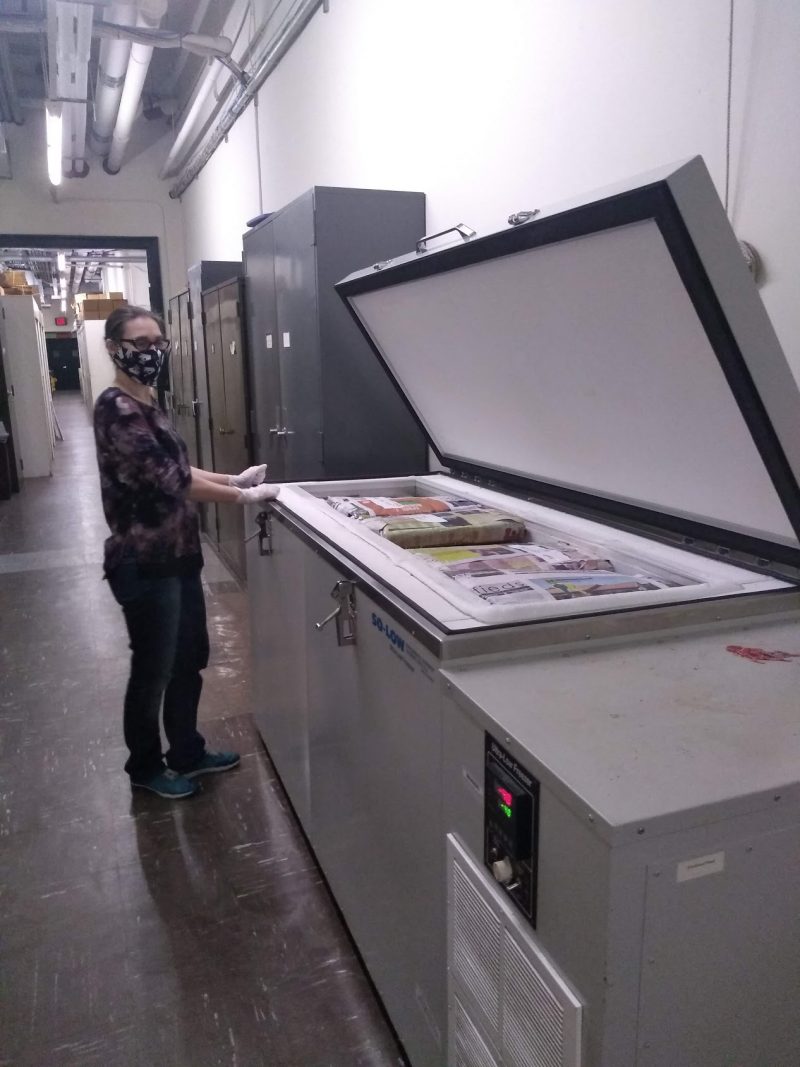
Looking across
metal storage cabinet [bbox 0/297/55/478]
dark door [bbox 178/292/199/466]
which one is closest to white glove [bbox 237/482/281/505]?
dark door [bbox 178/292/199/466]

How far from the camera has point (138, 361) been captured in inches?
80.9

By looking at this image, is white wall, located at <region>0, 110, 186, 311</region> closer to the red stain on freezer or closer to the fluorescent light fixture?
the fluorescent light fixture

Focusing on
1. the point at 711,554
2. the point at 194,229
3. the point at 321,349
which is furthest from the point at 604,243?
the point at 194,229

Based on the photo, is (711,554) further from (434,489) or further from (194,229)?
(194,229)

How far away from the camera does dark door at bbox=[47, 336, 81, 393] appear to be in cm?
2308

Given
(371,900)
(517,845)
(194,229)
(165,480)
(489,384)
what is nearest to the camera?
(517,845)

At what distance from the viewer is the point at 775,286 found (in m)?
1.43

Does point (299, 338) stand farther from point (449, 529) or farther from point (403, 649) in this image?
point (403, 649)

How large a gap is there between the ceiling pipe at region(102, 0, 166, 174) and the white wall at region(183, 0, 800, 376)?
931mm

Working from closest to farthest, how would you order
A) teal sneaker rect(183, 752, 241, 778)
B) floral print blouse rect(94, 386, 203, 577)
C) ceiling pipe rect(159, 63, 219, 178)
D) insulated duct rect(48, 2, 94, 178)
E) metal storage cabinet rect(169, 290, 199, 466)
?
floral print blouse rect(94, 386, 203, 577) < teal sneaker rect(183, 752, 241, 778) < insulated duct rect(48, 2, 94, 178) < metal storage cabinet rect(169, 290, 199, 466) < ceiling pipe rect(159, 63, 219, 178)

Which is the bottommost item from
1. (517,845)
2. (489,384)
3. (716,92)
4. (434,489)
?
(517,845)

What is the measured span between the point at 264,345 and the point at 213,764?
171 centimetres

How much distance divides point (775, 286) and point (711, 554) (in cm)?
48

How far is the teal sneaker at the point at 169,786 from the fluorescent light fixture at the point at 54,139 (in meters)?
4.65
